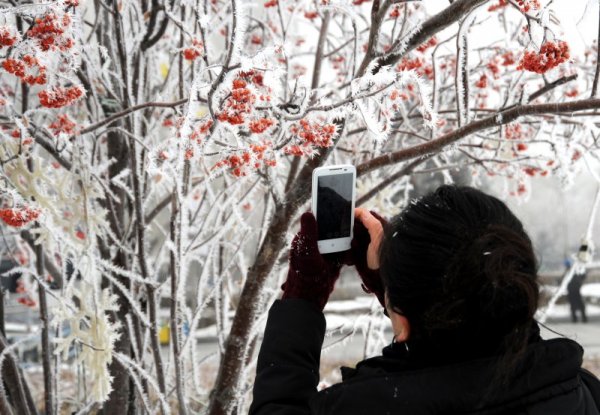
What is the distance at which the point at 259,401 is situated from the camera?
107 centimetres

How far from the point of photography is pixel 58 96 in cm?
199

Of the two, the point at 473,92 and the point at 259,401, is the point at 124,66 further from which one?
the point at 473,92

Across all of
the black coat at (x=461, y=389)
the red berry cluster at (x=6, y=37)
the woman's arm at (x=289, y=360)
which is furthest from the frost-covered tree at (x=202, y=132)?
the black coat at (x=461, y=389)

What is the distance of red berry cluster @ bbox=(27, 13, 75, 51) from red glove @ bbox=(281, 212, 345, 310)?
103 cm

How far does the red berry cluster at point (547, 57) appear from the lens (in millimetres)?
1605

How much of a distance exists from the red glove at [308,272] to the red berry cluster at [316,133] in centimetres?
54

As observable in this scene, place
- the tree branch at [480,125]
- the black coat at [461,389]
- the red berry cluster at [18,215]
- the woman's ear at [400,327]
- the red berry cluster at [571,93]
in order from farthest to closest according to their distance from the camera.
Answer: the red berry cluster at [571,93] → the red berry cluster at [18,215] → the tree branch at [480,125] → the woman's ear at [400,327] → the black coat at [461,389]

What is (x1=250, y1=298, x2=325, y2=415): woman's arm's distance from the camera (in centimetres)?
106

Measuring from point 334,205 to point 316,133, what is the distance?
404 millimetres

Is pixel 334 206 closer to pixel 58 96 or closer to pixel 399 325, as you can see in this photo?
pixel 399 325

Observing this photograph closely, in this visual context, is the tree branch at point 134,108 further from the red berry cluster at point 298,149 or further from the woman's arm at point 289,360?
the woman's arm at point 289,360

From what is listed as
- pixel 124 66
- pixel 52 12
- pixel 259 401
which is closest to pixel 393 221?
pixel 259 401

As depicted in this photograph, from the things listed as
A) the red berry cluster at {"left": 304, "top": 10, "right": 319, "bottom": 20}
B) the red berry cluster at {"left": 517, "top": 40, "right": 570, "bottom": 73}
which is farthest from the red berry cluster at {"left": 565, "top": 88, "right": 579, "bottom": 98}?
the red berry cluster at {"left": 517, "top": 40, "right": 570, "bottom": 73}

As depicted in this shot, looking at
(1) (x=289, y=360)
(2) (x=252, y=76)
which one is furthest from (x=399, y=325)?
(2) (x=252, y=76)
